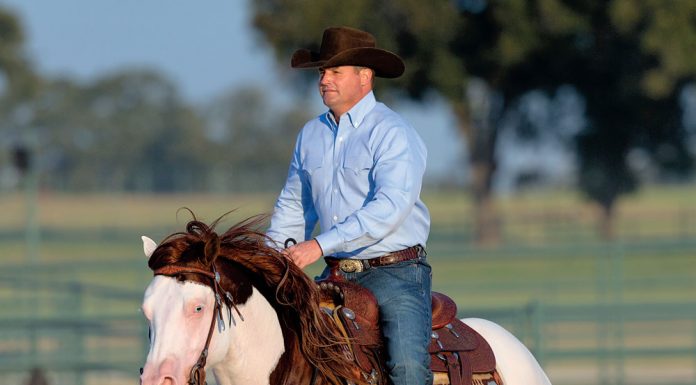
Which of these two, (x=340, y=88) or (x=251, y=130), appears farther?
(x=251, y=130)

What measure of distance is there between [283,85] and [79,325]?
21.5m

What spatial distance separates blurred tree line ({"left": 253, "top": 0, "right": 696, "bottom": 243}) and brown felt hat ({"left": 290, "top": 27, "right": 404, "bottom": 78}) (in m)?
23.1

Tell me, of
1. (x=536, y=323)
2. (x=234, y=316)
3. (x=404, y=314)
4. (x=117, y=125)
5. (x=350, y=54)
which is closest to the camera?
(x=234, y=316)

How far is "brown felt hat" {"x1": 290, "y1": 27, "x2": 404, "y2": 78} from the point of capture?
5.09 m

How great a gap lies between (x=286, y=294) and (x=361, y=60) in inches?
38.1

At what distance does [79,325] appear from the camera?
11523 millimetres

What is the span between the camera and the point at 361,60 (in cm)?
512

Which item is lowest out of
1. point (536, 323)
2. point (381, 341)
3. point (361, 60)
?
point (536, 323)

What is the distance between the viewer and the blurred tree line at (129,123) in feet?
247

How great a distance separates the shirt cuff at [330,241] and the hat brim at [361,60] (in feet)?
2.29

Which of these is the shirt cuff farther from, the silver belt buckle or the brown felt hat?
the brown felt hat

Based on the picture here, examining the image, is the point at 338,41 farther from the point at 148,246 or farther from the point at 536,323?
the point at 536,323

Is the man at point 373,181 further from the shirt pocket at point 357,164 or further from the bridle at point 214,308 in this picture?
the bridle at point 214,308

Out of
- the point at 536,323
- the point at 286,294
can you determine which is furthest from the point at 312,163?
the point at 536,323
